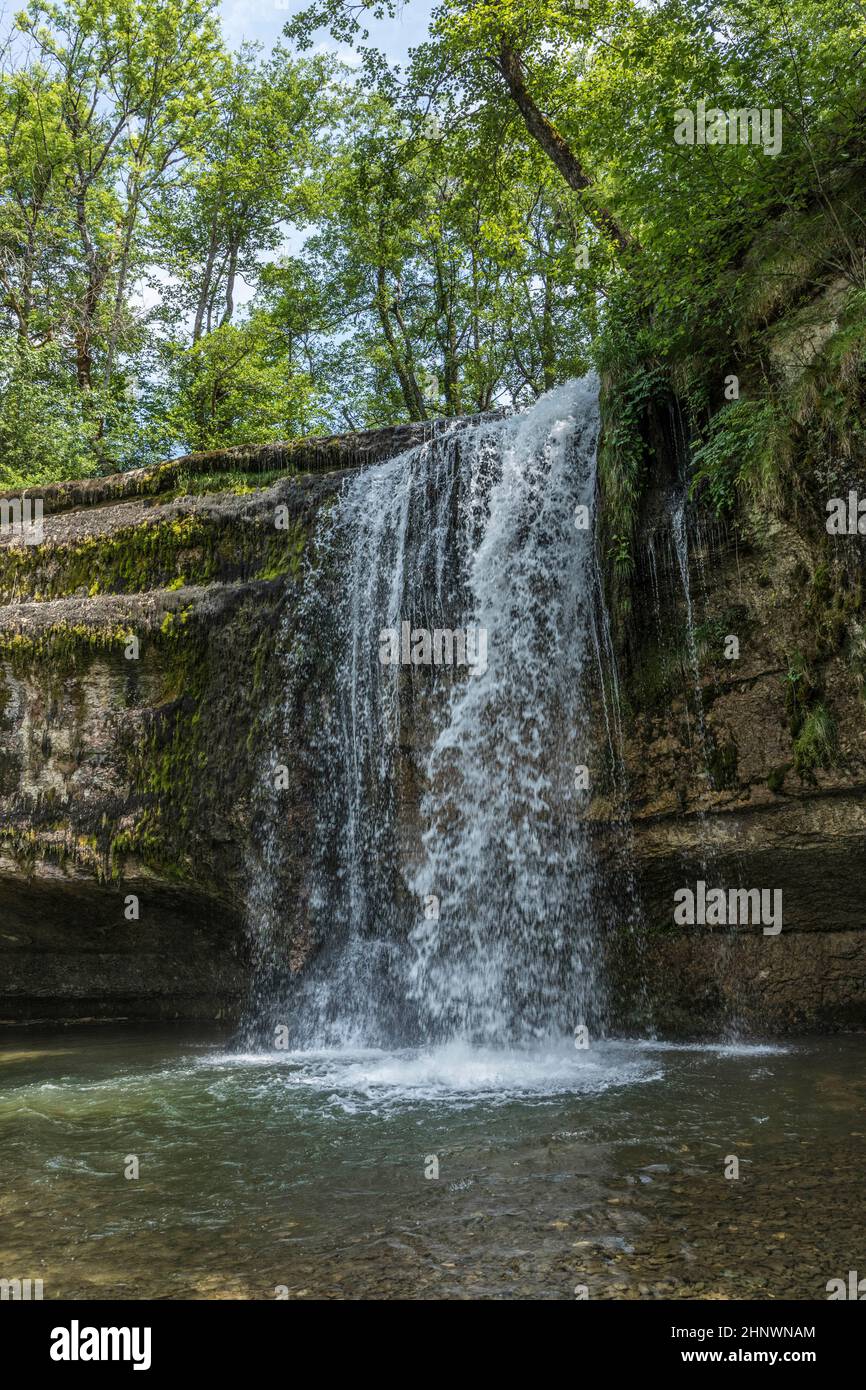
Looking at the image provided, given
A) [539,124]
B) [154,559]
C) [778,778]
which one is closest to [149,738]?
[154,559]

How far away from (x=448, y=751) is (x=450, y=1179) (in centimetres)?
478

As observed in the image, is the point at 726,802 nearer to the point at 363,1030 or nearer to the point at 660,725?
the point at 660,725

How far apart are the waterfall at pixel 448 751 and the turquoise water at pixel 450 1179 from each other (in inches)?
47.2

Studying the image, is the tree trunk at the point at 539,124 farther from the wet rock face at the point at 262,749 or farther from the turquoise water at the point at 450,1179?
the turquoise water at the point at 450,1179

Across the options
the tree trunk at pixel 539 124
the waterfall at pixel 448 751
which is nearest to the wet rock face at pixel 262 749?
the waterfall at pixel 448 751

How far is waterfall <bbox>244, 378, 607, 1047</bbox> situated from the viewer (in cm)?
827

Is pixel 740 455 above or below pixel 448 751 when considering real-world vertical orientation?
above

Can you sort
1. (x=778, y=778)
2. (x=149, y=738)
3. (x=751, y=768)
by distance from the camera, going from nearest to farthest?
(x=778, y=778)
(x=751, y=768)
(x=149, y=738)

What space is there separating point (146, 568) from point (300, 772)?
3358 mm

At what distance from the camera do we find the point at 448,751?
8836mm

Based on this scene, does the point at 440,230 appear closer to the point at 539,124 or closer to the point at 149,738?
the point at 539,124

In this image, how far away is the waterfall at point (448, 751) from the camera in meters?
8.27

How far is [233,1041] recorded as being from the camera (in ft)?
29.7

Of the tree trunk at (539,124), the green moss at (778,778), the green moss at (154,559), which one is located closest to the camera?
the green moss at (778,778)
